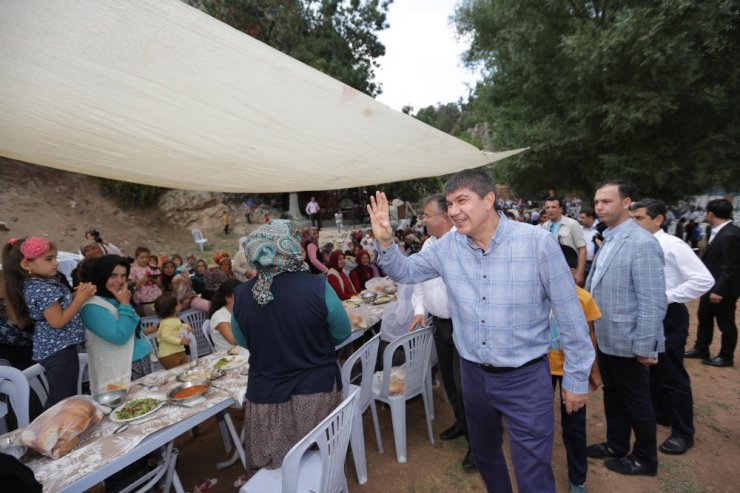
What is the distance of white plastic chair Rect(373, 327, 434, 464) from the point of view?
3.02 metres

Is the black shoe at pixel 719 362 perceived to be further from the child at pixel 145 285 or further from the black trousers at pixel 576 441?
the child at pixel 145 285

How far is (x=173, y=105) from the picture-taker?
2.22 meters

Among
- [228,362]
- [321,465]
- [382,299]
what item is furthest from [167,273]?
[321,465]

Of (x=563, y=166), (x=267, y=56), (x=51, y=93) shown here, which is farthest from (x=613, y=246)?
(x=563, y=166)

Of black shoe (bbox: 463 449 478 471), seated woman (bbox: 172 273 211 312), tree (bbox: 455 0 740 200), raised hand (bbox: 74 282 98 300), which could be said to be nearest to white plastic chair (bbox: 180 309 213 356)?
seated woman (bbox: 172 273 211 312)

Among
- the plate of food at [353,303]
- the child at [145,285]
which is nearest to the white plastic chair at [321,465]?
the plate of food at [353,303]

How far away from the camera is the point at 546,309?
6.34 feet

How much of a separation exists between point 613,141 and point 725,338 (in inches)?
293

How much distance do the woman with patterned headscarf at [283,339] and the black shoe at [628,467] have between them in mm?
2420

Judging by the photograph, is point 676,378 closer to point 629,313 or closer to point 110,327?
point 629,313

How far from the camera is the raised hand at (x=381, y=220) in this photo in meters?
1.97

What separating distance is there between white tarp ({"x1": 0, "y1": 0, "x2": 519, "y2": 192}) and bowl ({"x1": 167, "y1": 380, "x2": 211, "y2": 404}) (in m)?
1.75

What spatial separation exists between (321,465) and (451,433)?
1912 millimetres

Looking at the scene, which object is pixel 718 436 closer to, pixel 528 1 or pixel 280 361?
pixel 280 361
